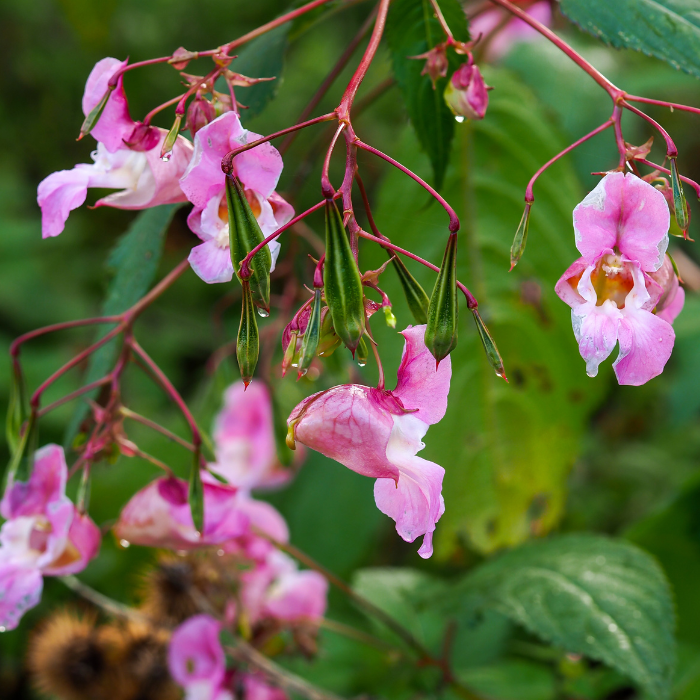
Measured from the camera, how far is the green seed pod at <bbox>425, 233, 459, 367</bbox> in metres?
0.31

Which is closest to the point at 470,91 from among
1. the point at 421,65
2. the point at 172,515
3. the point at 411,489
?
the point at 421,65

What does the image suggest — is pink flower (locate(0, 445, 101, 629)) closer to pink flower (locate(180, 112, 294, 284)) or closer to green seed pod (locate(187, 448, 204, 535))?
green seed pod (locate(187, 448, 204, 535))

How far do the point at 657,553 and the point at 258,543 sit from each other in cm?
48

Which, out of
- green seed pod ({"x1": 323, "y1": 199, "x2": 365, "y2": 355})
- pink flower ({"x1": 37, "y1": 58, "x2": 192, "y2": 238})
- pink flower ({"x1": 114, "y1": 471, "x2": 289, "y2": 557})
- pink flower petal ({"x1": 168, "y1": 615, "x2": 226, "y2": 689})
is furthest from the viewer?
pink flower petal ({"x1": 168, "y1": 615, "x2": 226, "y2": 689})

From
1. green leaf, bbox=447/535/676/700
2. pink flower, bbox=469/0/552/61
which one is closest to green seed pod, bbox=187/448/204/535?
green leaf, bbox=447/535/676/700

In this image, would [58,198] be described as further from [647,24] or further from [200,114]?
[647,24]

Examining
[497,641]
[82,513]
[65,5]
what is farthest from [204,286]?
[82,513]

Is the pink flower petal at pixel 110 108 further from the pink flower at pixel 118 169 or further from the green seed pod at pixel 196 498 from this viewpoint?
the green seed pod at pixel 196 498

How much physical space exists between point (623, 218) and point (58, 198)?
11.5 inches

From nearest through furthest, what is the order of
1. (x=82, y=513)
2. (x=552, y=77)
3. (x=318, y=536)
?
(x=82, y=513), (x=552, y=77), (x=318, y=536)

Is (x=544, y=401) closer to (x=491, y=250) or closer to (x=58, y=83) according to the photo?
(x=491, y=250)

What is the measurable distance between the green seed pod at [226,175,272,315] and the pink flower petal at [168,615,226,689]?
46cm

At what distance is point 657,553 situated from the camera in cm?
89

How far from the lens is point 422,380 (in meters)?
0.36
